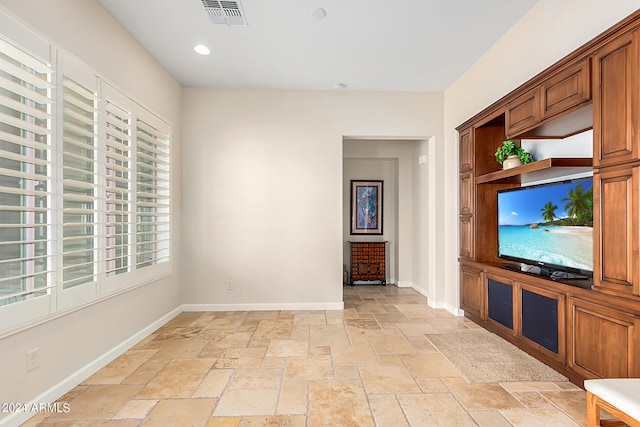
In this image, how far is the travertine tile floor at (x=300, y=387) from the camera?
2.08 meters

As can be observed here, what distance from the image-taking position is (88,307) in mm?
2629

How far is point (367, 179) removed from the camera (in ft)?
21.9

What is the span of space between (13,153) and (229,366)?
2.10 m

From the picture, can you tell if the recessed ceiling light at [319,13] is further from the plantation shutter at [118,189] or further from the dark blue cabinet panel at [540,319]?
the dark blue cabinet panel at [540,319]

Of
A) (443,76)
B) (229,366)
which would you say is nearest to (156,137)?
(229,366)

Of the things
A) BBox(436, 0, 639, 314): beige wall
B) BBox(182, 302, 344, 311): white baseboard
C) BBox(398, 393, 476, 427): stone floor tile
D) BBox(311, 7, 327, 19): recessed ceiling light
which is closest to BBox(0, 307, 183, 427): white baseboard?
BBox(182, 302, 344, 311): white baseboard

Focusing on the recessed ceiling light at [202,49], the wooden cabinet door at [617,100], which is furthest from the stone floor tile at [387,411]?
the recessed ceiling light at [202,49]

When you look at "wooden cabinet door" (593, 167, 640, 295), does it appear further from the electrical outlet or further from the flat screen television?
the electrical outlet

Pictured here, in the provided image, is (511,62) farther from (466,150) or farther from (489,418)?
(489,418)

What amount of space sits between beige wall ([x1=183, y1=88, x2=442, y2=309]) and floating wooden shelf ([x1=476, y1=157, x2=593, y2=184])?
1583 millimetres

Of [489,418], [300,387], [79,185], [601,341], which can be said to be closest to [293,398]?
[300,387]

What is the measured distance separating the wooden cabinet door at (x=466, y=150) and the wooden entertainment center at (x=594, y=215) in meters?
0.38

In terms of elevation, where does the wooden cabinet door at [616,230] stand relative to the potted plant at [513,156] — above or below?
below

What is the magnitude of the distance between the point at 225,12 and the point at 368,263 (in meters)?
4.69
